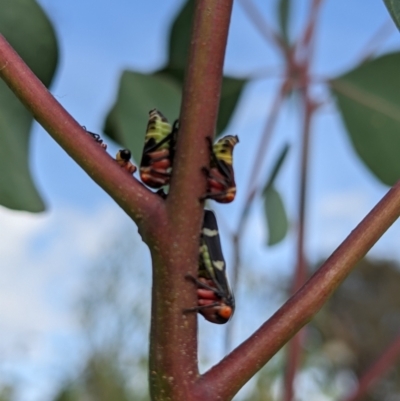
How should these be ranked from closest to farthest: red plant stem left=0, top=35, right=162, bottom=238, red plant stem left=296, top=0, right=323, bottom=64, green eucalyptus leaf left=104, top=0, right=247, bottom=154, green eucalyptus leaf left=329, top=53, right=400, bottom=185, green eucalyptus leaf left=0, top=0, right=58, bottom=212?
red plant stem left=0, top=35, right=162, bottom=238, green eucalyptus leaf left=0, top=0, right=58, bottom=212, green eucalyptus leaf left=104, top=0, right=247, bottom=154, green eucalyptus leaf left=329, top=53, right=400, bottom=185, red plant stem left=296, top=0, right=323, bottom=64

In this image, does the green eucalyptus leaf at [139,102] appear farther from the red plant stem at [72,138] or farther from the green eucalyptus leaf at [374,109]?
the red plant stem at [72,138]

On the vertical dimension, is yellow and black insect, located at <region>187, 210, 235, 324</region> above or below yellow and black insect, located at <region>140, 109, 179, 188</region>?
below

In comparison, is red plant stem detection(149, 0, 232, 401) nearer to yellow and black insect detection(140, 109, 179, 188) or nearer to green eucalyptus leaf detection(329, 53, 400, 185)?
yellow and black insect detection(140, 109, 179, 188)

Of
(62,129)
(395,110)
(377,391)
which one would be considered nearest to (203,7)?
(62,129)

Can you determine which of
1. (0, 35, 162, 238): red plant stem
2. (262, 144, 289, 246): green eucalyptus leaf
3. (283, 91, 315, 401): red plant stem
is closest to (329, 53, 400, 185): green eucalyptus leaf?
(283, 91, 315, 401): red plant stem

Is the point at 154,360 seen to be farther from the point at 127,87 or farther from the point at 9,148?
the point at 127,87

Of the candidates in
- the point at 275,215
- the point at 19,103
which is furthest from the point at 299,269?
the point at 19,103

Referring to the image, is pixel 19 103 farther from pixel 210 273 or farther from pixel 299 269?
pixel 299 269
